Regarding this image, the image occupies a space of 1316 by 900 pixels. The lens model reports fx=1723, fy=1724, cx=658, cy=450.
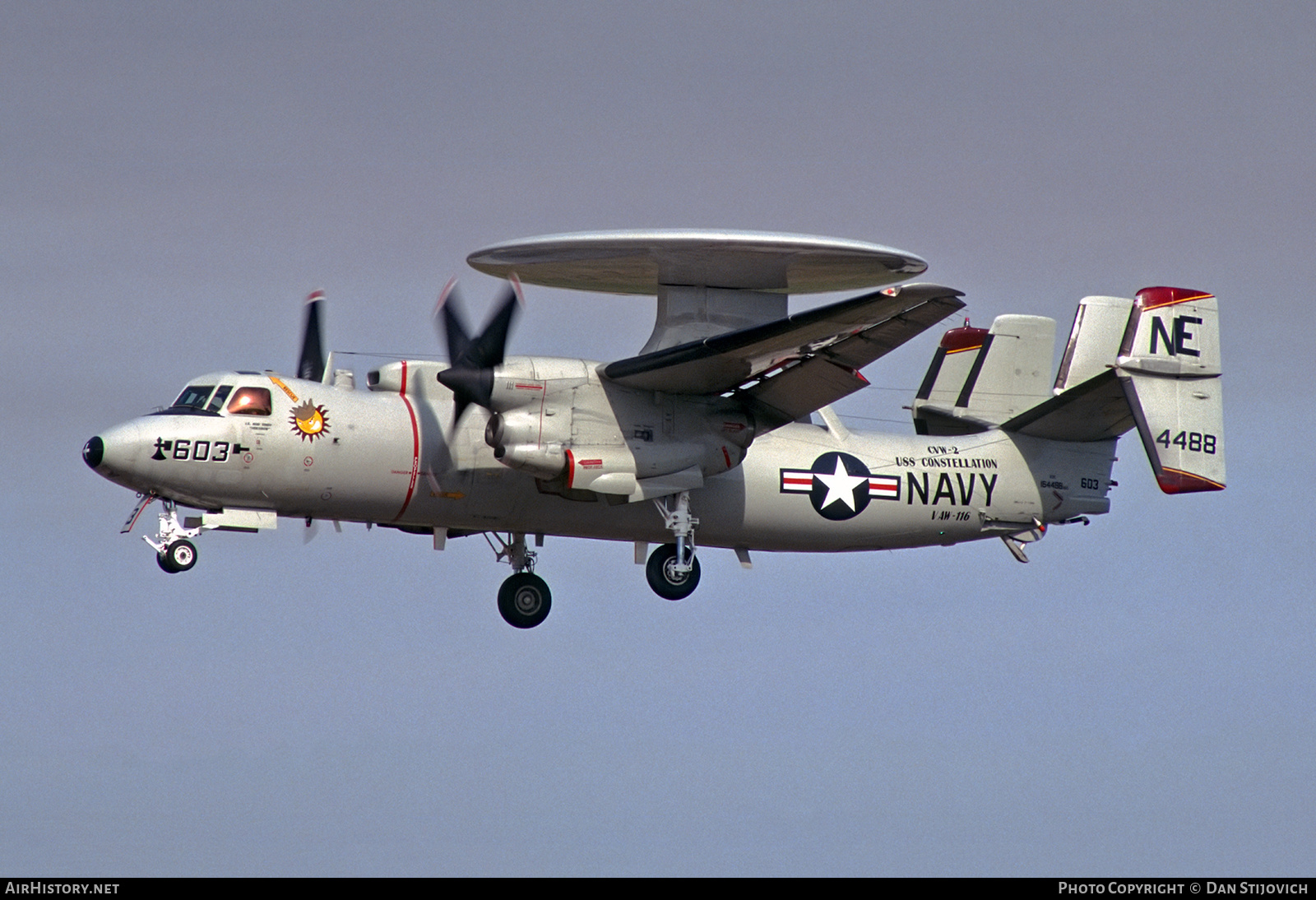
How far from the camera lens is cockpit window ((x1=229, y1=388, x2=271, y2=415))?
914 inches

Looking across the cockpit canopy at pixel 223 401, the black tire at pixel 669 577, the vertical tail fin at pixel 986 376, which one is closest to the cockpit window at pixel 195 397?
the cockpit canopy at pixel 223 401

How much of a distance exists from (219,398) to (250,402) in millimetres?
435

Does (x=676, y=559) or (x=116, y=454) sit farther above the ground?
(x=116, y=454)

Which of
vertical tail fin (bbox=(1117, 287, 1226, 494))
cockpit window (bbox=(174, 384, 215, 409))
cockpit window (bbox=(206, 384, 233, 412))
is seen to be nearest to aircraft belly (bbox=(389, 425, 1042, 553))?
vertical tail fin (bbox=(1117, 287, 1226, 494))

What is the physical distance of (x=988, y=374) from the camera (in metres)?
28.5

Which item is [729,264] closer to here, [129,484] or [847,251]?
[847,251]

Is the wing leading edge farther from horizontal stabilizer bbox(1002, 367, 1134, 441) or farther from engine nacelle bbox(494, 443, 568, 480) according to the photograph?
horizontal stabilizer bbox(1002, 367, 1134, 441)

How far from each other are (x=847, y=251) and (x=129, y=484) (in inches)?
396

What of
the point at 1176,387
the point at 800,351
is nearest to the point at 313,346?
the point at 800,351

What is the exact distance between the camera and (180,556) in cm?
2328

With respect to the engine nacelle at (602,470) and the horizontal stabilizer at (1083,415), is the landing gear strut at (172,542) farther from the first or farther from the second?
the horizontal stabilizer at (1083,415)

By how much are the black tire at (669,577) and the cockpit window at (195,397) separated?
22.3 ft

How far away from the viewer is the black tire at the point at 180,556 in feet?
76.1

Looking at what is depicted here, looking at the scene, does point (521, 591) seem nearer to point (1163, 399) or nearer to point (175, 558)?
point (175, 558)
